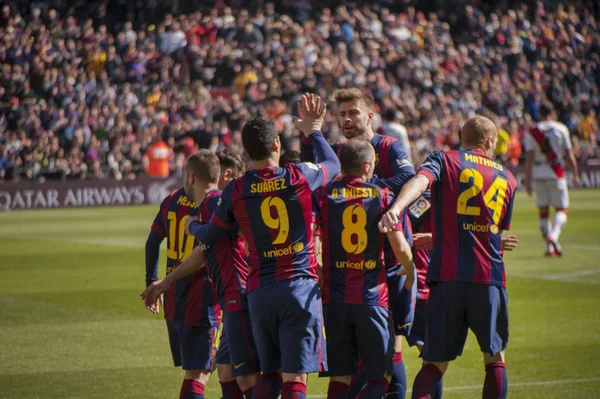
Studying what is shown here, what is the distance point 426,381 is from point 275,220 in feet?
4.73

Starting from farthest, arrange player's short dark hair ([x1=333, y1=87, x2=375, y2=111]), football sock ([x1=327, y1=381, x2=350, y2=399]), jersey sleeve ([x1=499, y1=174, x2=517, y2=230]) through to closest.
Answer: player's short dark hair ([x1=333, y1=87, x2=375, y2=111])
jersey sleeve ([x1=499, y1=174, x2=517, y2=230])
football sock ([x1=327, y1=381, x2=350, y2=399])

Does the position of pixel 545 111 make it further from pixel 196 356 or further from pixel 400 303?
pixel 196 356

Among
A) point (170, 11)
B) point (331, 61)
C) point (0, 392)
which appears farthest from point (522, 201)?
point (0, 392)

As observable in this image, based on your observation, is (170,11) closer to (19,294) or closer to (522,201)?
(522,201)

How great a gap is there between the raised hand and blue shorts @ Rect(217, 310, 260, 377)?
3.93 feet

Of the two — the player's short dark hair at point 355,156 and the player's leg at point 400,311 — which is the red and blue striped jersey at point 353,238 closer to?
the player's short dark hair at point 355,156

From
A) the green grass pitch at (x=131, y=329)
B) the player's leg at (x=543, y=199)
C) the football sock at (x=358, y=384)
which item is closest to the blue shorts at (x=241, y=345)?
the football sock at (x=358, y=384)

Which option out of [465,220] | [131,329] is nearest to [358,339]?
[465,220]

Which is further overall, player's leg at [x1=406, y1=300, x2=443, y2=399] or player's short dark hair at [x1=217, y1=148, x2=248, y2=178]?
player's leg at [x1=406, y1=300, x2=443, y2=399]

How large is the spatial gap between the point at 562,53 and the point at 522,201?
45.4 feet

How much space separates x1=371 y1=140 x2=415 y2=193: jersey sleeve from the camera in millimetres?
6438

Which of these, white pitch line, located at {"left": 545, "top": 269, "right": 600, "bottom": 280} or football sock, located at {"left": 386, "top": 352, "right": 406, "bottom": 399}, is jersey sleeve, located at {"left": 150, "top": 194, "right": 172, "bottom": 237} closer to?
football sock, located at {"left": 386, "top": 352, "right": 406, "bottom": 399}

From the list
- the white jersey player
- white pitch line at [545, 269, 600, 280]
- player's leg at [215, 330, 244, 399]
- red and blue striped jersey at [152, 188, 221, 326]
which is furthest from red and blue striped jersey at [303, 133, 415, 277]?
the white jersey player

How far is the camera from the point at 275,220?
542 cm
